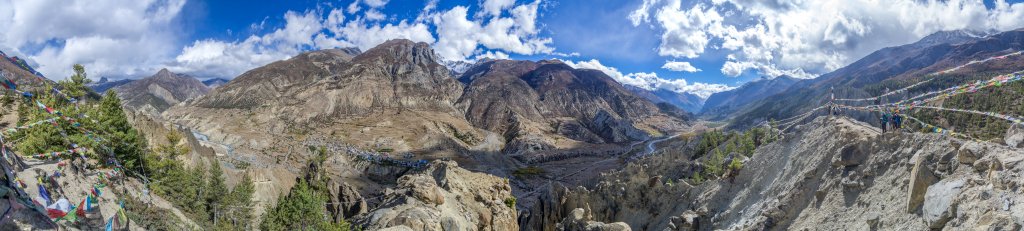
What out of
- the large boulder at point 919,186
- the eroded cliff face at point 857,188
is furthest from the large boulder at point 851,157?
the large boulder at point 919,186

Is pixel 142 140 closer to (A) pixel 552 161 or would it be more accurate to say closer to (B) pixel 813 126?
(B) pixel 813 126

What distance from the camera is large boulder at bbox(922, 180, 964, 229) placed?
413 inches

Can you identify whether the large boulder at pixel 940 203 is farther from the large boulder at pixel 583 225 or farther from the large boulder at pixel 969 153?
the large boulder at pixel 583 225

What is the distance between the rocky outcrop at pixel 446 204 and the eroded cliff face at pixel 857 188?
1392 cm

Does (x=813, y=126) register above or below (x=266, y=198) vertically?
above

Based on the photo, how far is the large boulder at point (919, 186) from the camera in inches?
463

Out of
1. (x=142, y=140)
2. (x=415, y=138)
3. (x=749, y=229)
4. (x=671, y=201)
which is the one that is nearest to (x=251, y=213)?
(x=142, y=140)

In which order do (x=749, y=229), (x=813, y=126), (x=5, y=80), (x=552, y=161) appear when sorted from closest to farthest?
1. (x=5, y=80)
2. (x=749, y=229)
3. (x=813, y=126)
4. (x=552, y=161)

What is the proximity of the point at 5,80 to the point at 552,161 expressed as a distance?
14519 cm

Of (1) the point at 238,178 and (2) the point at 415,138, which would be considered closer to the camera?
(1) the point at 238,178

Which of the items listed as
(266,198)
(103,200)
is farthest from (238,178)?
(103,200)

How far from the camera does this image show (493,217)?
147 feet

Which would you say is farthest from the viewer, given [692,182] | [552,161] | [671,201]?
[552,161]

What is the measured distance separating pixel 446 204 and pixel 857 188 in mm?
28976
